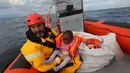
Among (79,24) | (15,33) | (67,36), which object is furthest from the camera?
(15,33)

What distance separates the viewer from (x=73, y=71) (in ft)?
9.50

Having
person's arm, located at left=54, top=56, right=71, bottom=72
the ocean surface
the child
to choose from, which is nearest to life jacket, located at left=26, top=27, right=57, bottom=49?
the child

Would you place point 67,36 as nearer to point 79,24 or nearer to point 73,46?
Answer: point 73,46

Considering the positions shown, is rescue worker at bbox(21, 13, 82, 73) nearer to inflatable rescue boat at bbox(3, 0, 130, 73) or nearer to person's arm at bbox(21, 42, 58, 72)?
person's arm at bbox(21, 42, 58, 72)

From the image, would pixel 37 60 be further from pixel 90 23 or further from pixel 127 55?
pixel 90 23

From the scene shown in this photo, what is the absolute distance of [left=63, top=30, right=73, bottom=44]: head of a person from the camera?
2.79m

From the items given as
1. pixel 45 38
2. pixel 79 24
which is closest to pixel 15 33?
pixel 79 24

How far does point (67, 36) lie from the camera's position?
2807 mm

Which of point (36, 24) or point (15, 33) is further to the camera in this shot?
point (15, 33)

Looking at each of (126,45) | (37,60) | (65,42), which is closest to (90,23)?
(126,45)

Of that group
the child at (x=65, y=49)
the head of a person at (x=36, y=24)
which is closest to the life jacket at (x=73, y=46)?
the child at (x=65, y=49)

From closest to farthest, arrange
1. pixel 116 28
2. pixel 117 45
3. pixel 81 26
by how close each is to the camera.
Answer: pixel 117 45 < pixel 116 28 < pixel 81 26

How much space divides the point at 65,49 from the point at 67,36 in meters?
0.18

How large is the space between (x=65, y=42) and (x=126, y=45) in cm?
112
